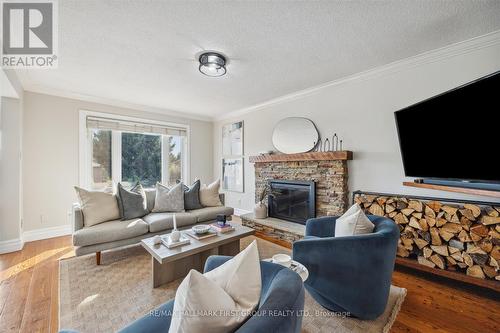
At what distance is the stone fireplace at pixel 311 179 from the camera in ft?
9.81

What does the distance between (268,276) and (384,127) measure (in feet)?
8.11

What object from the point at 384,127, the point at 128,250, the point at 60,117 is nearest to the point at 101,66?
the point at 60,117

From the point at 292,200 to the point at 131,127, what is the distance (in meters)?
3.31

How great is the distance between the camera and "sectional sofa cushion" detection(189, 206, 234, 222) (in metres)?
3.31

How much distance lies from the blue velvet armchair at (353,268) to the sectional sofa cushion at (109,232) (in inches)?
80.2

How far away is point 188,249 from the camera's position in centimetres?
199

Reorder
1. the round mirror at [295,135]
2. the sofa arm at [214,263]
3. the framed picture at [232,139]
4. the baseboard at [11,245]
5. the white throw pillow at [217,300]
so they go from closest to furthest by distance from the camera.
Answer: the white throw pillow at [217,300]
the sofa arm at [214,263]
the baseboard at [11,245]
the round mirror at [295,135]
the framed picture at [232,139]

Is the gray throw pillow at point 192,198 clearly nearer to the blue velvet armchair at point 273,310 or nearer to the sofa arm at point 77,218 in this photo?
the sofa arm at point 77,218

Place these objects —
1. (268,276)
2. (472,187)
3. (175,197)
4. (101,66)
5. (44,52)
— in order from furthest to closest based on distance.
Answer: (175,197), (101,66), (44,52), (472,187), (268,276)

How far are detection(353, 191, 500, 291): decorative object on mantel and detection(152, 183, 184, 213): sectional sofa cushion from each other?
2.73m

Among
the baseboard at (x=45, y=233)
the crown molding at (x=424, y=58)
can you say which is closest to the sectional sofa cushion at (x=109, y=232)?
the baseboard at (x=45, y=233)

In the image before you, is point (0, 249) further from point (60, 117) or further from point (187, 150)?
point (187, 150)

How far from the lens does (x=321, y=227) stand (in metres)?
2.16

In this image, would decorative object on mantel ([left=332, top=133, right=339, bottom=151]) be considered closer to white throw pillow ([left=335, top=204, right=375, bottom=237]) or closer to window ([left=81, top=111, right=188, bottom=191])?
white throw pillow ([left=335, top=204, right=375, bottom=237])
